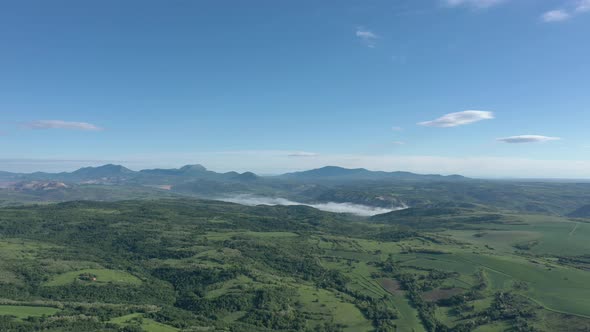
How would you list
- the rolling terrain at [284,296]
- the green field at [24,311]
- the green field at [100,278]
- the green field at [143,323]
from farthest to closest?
1. the green field at [100,278]
2. the rolling terrain at [284,296]
3. the green field at [24,311]
4. the green field at [143,323]

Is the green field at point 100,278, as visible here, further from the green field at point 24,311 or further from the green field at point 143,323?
the green field at point 143,323

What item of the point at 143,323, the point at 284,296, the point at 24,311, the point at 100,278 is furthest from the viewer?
the point at 100,278

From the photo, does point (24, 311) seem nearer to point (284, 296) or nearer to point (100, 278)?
point (100, 278)

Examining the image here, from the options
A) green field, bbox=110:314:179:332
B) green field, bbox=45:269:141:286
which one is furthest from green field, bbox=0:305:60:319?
green field, bbox=45:269:141:286

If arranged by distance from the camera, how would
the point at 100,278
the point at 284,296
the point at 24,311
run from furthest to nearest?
the point at 100,278, the point at 284,296, the point at 24,311

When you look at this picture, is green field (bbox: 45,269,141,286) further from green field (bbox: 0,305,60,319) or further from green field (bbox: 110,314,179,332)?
green field (bbox: 110,314,179,332)

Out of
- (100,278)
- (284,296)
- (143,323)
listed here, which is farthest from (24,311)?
(284,296)

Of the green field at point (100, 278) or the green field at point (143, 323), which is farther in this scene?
the green field at point (100, 278)

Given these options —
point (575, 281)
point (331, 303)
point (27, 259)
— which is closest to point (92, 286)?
point (27, 259)

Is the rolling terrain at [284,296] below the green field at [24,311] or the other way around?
below

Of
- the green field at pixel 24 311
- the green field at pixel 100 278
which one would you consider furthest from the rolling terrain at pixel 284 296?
the green field at pixel 100 278

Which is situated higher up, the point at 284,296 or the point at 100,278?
the point at 100,278
